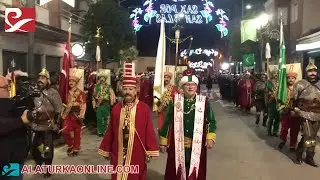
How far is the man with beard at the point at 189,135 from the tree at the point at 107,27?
19.2m

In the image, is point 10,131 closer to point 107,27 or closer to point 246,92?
point 246,92

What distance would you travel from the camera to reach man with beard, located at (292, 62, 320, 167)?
9.38 metres

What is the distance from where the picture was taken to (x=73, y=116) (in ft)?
34.3

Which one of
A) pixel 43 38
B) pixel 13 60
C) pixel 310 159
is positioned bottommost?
pixel 310 159

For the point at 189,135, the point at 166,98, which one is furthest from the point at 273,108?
the point at 189,135

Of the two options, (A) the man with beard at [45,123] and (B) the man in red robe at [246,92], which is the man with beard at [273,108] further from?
(B) the man in red robe at [246,92]

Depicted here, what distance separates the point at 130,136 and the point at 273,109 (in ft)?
26.7

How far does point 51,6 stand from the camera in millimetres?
22219

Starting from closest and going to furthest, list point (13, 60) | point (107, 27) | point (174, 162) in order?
point (174, 162)
point (13, 60)
point (107, 27)

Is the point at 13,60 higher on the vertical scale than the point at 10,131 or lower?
higher

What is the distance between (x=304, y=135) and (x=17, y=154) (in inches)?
256

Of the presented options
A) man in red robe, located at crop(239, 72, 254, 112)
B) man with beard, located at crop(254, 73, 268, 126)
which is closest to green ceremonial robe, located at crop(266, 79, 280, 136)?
man with beard, located at crop(254, 73, 268, 126)

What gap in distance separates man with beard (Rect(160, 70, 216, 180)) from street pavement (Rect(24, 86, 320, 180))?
1900 mm

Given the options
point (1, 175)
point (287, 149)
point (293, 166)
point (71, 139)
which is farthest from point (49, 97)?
point (287, 149)
